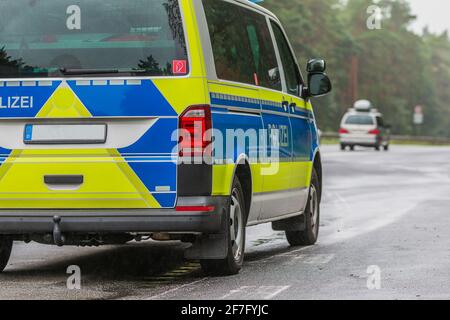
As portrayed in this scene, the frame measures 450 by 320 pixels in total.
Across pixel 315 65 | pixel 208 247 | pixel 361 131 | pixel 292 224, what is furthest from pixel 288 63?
pixel 361 131

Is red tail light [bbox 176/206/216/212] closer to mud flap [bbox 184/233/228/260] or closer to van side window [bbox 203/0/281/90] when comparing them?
mud flap [bbox 184/233/228/260]

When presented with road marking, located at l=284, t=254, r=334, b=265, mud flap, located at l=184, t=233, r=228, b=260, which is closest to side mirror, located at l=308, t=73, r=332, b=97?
road marking, located at l=284, t=254, r=334, b=265

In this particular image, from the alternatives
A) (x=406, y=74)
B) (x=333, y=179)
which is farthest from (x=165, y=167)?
(x=406, y=74)

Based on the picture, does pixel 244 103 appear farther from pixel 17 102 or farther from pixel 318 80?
pixel 318 80

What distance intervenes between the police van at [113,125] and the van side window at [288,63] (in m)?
2.31

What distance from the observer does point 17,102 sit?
8.81 meters

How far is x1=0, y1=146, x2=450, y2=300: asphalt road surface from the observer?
855 centimetres

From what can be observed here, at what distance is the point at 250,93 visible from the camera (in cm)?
992

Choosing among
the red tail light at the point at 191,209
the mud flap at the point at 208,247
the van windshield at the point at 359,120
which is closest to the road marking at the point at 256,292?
the mud flap at the point at 208,247

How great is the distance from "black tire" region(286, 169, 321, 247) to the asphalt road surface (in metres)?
0.12

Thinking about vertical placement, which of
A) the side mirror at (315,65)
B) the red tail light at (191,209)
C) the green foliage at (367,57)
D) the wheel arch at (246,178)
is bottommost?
the red tail light at (191,209)

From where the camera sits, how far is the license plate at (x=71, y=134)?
28.7ft

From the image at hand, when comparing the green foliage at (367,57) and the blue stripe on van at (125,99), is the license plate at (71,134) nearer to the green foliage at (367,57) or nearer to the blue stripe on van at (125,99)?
the blue stripe on van at (125,99)

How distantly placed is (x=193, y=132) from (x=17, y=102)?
1.31 m
